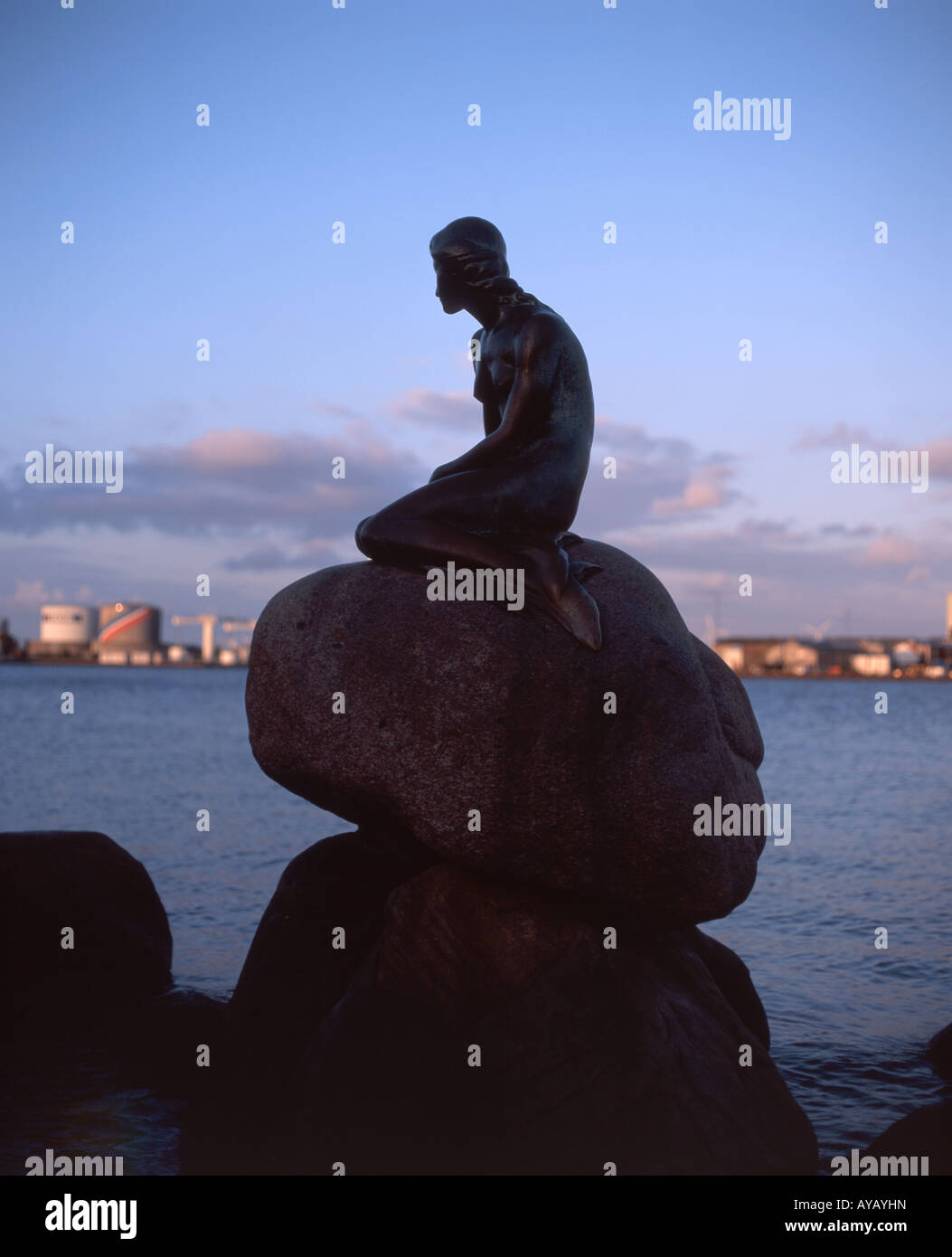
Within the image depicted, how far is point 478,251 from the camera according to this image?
8.21 metres

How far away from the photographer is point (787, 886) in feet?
57.3

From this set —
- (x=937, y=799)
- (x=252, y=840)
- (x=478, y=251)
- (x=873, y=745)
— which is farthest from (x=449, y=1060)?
(x=873, y=745)

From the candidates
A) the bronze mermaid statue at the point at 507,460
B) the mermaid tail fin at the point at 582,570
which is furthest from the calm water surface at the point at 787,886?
the bronze mermaid statue at the point at 507,460

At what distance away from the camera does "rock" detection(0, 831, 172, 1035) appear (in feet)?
33.3

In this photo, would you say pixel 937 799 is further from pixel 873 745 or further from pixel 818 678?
pixel 818 678

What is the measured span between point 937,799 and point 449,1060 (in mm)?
23487

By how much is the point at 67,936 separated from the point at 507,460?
590 cm

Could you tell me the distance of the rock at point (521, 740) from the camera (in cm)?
709

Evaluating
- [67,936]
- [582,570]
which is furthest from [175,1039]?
[582,570]

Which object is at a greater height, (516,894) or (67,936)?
(516,894)

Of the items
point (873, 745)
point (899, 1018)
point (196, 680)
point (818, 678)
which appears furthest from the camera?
point (818, 678)

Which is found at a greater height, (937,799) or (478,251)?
(478,251)

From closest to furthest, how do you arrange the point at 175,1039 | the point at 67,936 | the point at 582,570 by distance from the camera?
the point at 582,570
the point at 175,1039
the point at 67,936

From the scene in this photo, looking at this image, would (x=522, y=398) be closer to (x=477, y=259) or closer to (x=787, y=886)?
(x=477, y=259)
